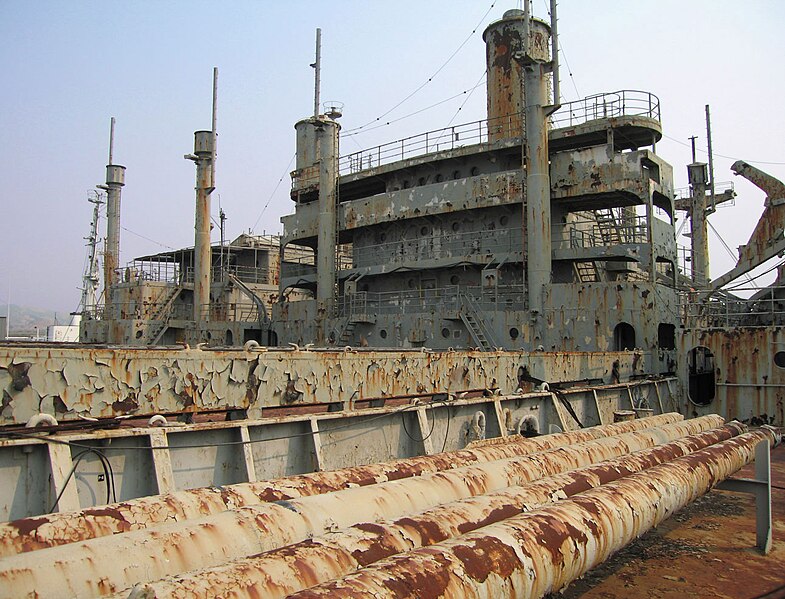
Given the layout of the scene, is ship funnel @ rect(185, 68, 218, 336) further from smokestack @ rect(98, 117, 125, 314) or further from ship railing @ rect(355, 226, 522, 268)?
smokestack @ rect(98, 117, 125, 314)

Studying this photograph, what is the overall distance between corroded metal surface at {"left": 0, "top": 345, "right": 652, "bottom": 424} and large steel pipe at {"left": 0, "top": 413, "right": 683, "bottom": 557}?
2.03 meters

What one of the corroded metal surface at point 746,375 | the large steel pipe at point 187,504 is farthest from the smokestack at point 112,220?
the large steel pipe at point 187,504

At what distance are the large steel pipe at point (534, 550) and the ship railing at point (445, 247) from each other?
17.5 metres

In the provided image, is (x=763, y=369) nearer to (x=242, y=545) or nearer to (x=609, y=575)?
(x=609, y=575)

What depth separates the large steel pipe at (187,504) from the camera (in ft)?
12.1

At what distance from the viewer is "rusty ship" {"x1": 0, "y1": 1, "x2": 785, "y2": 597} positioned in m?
3.67

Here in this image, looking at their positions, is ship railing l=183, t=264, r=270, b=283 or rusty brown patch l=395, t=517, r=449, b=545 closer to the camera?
rusty brown patch l=395, t=517, r=449, b=545

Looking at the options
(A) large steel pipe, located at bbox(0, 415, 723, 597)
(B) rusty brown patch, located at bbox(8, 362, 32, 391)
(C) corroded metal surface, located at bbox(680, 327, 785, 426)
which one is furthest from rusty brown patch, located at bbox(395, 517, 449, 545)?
(C) corroded metal surface, located at bbox(680, 327, 785, 426)

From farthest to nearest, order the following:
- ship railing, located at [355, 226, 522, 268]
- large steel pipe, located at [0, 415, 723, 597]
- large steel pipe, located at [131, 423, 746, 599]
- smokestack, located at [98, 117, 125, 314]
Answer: smokestack, located at [98, 117, 125, 314]
ship railing, located at [355, 226, 522, 268]
large steel pipe, located at [0, 415, 723, 597]
large steel pipe, located at [131, 423, 746, 599]

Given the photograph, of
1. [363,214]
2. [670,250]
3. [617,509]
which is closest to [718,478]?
[617,509]

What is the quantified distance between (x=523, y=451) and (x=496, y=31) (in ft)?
77.5

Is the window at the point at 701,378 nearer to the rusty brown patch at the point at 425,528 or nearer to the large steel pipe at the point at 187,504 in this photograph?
the large steel pipe at the point at 187,504

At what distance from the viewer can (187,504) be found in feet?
14.4

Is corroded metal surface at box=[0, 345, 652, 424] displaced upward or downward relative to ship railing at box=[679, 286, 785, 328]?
downward
